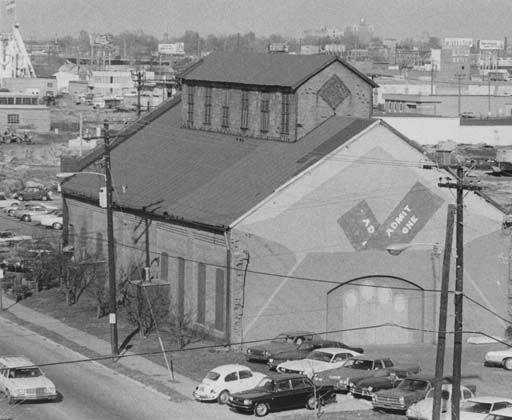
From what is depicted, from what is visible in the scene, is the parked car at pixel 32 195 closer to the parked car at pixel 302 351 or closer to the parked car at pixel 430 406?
the parked car at pixel 302 351

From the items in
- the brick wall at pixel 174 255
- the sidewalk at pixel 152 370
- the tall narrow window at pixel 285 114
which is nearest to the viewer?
the sidewalk at pixel 152 370

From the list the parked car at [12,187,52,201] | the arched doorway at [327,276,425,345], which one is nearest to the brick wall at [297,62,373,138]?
the arched doorway at [327,276,425,345]

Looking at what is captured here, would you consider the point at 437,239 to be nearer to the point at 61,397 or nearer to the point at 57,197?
the point at 61,397

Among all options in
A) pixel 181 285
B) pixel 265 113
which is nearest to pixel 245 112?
Answer: pixel 265 113

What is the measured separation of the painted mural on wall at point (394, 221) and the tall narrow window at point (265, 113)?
28.6 ft

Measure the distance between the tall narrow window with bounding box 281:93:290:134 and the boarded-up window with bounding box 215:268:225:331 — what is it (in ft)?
29.8

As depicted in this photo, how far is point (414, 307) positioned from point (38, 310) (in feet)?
61.9

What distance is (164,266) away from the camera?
2312 inches

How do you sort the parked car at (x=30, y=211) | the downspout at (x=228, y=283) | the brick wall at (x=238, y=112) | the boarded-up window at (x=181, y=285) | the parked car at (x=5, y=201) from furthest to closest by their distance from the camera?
1. the parked car at (x=5, y=201)
2. the parked car at (x=30, y=211)
3. the brick wall at (x=238, y=112)
4. the boarded-up window at (x=181, y=285)
5. the downspout at (x=228, y=283)

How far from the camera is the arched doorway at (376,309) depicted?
5422 cm

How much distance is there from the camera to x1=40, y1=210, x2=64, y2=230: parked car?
9656cm

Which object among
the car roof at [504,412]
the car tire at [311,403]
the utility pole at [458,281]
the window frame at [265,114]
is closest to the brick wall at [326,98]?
the window frame at [265,114]

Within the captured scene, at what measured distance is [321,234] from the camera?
53.7 meters

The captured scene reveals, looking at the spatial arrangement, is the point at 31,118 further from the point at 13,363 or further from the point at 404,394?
the point at 404,394
